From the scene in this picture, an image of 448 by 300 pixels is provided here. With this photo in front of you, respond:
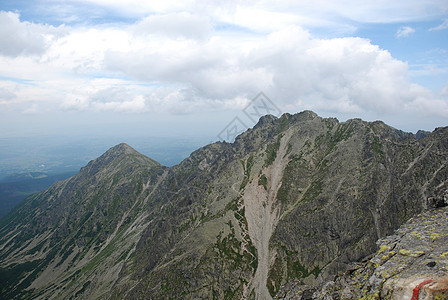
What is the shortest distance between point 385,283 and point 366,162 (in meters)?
200

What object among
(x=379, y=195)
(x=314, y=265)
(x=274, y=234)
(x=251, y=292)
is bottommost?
(x=251, y=292)

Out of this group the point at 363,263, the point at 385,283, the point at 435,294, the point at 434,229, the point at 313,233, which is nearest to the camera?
the point at 435,294

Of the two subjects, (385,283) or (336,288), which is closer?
(385,283)

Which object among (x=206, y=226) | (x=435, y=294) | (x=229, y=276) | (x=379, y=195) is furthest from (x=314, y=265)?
(x=435, y=294)

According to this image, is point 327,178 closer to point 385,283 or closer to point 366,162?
point 366,162

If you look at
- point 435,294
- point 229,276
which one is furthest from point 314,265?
point 435,294

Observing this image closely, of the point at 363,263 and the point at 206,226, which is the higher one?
the point at 363,263

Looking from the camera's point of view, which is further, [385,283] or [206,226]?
[206,226]

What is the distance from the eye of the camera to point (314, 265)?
529 ft

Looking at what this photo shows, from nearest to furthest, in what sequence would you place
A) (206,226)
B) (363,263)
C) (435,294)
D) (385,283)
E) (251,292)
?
1. (435,294)
2. (385,283)
3. (363,263)
4. (251,292)
5. (206,226)

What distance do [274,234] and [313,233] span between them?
89.9ft

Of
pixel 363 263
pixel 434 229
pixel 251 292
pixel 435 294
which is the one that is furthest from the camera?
pixel 251 292

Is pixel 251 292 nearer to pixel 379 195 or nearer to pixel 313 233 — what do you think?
pixel 313 233

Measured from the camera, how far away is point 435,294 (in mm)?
15789
